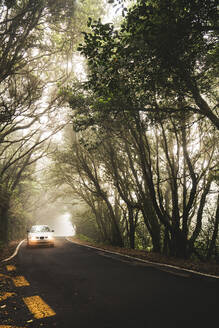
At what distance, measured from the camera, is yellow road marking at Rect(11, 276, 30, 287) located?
554cm

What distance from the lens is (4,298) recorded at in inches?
176

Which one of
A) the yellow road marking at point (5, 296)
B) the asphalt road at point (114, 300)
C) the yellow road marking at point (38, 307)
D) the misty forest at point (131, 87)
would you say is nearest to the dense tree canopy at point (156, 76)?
the misty forest at point (131, 87)

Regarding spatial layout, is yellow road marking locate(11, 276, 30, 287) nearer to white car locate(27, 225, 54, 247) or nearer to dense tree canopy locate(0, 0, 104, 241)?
dense tree canopy locate(0, 0, 104, 241)

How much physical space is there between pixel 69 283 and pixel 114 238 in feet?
38.2

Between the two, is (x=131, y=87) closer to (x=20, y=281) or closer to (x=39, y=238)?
(x=20, y=281)

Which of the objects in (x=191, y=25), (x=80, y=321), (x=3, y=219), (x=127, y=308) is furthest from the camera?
(x=3, y=219)

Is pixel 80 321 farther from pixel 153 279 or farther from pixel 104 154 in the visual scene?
pixel 104 154

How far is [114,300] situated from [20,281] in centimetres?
295

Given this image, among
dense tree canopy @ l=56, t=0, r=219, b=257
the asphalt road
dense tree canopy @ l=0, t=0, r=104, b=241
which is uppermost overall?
dense tree canopy @ l=0, t=0, r=104, b=241

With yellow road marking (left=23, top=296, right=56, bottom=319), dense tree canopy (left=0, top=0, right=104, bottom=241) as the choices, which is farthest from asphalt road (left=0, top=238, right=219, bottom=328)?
dense tree canopy (left=0, top=0, right=104, bottom=241)

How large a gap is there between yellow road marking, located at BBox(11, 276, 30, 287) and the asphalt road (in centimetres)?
2

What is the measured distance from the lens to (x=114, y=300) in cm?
418

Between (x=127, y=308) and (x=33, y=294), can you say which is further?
(x=33, y=294)

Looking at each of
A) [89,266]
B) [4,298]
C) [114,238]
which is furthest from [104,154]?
[4,298]
